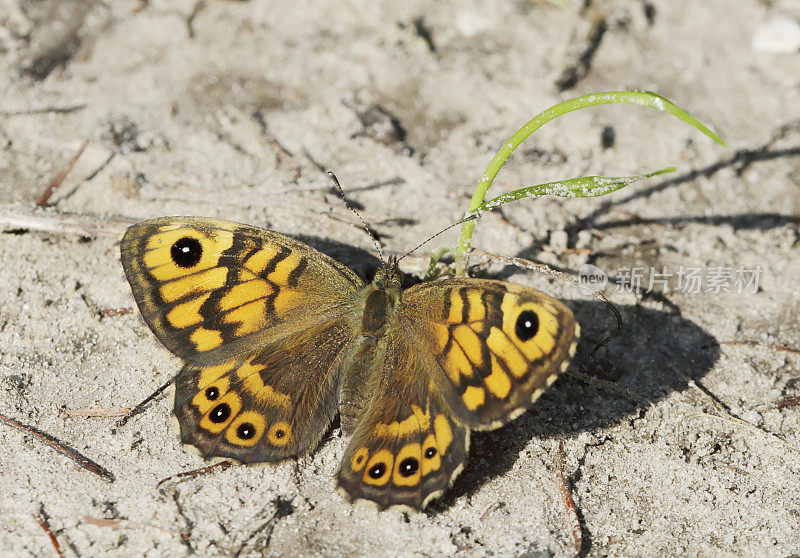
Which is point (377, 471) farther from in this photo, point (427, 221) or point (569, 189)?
point (427, 221)

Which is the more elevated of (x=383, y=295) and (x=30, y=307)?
(x=383, y=295)

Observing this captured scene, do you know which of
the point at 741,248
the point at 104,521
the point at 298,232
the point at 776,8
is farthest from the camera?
the point at 776,8

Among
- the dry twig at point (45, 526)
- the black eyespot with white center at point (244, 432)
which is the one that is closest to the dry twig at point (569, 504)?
the black eyespot with white center at point (244, 432)

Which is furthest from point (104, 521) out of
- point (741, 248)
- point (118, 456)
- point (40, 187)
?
point (741, 248)

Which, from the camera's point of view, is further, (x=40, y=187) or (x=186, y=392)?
(x=40, y=187)

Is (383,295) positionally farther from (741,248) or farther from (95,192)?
(741,248)

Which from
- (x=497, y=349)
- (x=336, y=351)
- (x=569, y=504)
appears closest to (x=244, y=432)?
(x=336, y=351)

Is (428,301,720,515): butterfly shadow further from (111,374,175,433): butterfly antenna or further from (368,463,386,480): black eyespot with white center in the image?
→ (111,374,175,433): butterfly antenna
